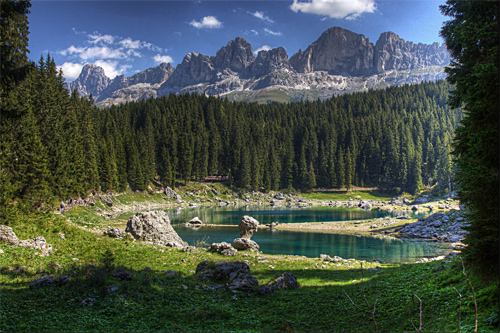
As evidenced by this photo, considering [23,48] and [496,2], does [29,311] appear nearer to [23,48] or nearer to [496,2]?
[496,2]

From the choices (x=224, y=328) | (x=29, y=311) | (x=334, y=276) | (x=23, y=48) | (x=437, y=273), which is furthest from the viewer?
(x=23, y=48)

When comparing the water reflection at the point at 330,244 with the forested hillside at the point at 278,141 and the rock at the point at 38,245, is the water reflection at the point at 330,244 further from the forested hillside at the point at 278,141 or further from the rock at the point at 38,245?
the forested hillside at the point at 278,141

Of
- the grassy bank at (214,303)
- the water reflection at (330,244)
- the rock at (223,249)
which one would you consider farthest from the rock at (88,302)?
the water reflection at (330,244)

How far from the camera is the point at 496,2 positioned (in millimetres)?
9789

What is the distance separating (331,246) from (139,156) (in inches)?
2745

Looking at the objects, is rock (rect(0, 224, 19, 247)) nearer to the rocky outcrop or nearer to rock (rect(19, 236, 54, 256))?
rock (rect(19, 236, 54, 256))

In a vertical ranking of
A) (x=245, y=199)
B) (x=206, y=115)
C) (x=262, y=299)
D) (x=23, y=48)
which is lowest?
(x=245, y=199)

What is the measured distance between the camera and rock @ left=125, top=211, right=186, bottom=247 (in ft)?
98.1

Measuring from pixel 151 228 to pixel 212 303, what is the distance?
65.4ft

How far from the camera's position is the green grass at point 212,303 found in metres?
9.23

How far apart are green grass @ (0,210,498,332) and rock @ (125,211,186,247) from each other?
12.0 m

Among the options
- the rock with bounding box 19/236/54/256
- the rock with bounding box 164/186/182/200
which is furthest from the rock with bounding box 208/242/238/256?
the rock with bounding box 164/186/182/200

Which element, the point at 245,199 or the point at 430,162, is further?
the point at 430,162

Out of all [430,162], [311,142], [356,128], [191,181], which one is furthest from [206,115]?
[430,162]
